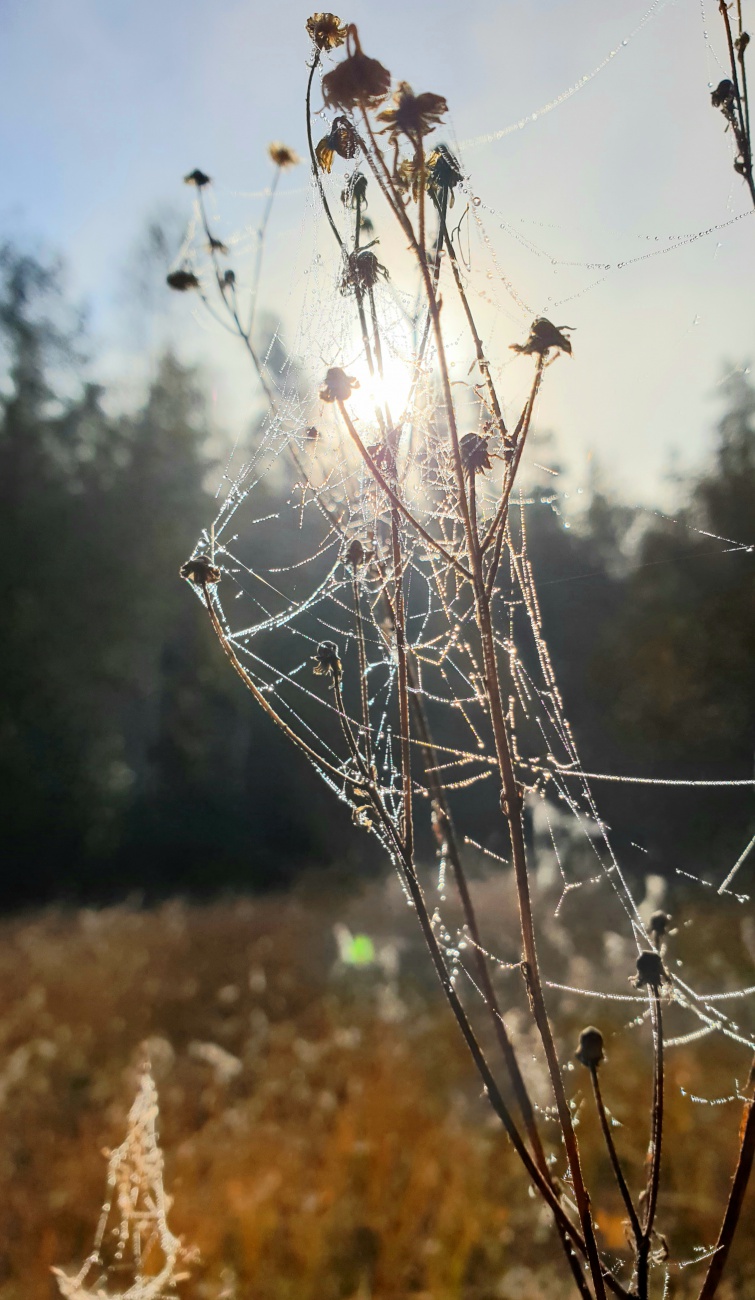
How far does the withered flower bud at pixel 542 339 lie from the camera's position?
2.97 feet

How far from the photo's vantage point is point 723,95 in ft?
3.49

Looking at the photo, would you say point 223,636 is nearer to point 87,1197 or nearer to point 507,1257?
point 507,1257

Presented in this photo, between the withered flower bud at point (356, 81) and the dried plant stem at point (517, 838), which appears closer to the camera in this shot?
the dried plant stem at point (517, 838)

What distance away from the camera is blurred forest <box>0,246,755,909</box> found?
32.7 feet

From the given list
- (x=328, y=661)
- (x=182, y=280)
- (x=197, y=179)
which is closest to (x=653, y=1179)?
(x=328, y=661)

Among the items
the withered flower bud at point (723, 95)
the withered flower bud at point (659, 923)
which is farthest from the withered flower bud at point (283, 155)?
the withered flower bud at point (659, 923)

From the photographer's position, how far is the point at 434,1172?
353 cm

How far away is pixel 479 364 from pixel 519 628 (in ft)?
31.7

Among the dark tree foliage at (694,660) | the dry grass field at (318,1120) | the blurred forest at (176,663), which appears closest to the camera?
the dry grass field at (318,1120)

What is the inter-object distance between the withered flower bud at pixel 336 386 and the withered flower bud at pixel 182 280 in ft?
2.55

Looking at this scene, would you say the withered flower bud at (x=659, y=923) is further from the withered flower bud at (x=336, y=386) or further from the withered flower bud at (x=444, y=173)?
the withered flower bud at (x=444, y=173)

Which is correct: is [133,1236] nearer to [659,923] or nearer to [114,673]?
[659,923]

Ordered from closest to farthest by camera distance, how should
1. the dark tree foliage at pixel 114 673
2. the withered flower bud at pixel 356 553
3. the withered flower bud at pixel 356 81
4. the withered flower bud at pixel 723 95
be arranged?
the withered flower bud at pixel 356 81 → the withered flower bud at pixel 723 95 → the withered flower bud at pixel 356 553 → the dark tree foliage at pixel 114 673

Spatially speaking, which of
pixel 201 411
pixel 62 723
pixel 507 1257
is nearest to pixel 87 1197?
pixel 507 1257
